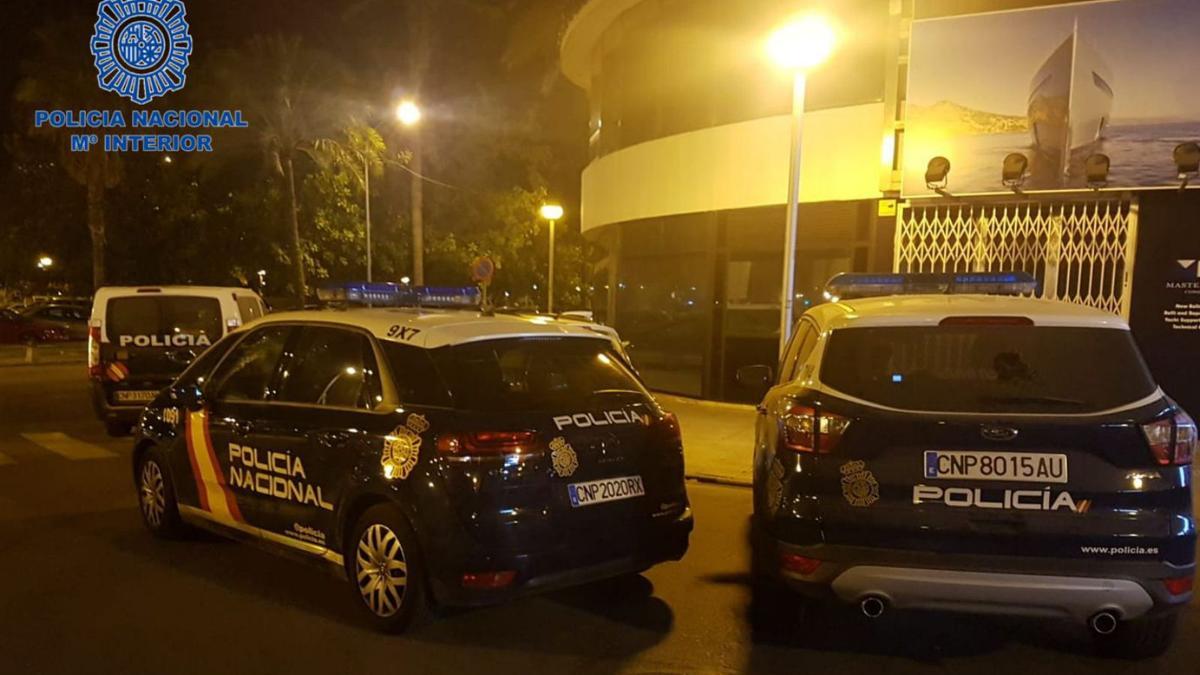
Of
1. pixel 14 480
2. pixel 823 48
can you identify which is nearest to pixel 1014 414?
pixel 823 48

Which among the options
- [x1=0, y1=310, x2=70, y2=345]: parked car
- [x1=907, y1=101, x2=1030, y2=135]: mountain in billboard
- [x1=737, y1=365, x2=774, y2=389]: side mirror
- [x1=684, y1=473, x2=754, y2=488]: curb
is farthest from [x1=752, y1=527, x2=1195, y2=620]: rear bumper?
[x1=0, y1=310, x2=70, y2=345]: parked car

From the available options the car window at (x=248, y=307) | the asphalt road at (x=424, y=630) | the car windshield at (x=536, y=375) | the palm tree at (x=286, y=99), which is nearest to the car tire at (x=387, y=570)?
the asphalt road at (x=424, y=630)

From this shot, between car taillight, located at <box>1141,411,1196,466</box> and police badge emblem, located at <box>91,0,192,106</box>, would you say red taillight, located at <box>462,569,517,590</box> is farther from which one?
police badge emblem, located at <box>91,0,192,106</box>

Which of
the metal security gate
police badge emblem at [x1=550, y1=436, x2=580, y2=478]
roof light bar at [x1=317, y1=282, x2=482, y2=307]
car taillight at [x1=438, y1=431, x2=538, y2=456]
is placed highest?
the metal security gate

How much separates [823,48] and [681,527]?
17.8ft

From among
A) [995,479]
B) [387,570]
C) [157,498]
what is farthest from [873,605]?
[157,498]

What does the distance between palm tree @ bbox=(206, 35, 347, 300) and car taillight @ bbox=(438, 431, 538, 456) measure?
2120 centimetres

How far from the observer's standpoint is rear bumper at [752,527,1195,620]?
11.9 ft

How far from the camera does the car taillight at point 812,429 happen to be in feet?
12.7

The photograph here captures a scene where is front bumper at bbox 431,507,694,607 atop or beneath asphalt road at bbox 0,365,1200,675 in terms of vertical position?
atop

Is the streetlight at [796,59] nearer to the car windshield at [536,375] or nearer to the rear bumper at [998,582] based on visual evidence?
the car windshield at [536,375]

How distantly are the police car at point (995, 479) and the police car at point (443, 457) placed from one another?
2.90ft

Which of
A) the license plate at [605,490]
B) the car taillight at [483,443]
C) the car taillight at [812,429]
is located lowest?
the license plate at [605,490]

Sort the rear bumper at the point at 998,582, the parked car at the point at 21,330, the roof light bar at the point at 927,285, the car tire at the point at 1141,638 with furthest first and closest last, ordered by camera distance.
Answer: the parked car at the point at 21,330 < the roof light bar at the point at 927,285 < the car tire at the point at 1141,638 < the rear bumper at the point at 998,582
